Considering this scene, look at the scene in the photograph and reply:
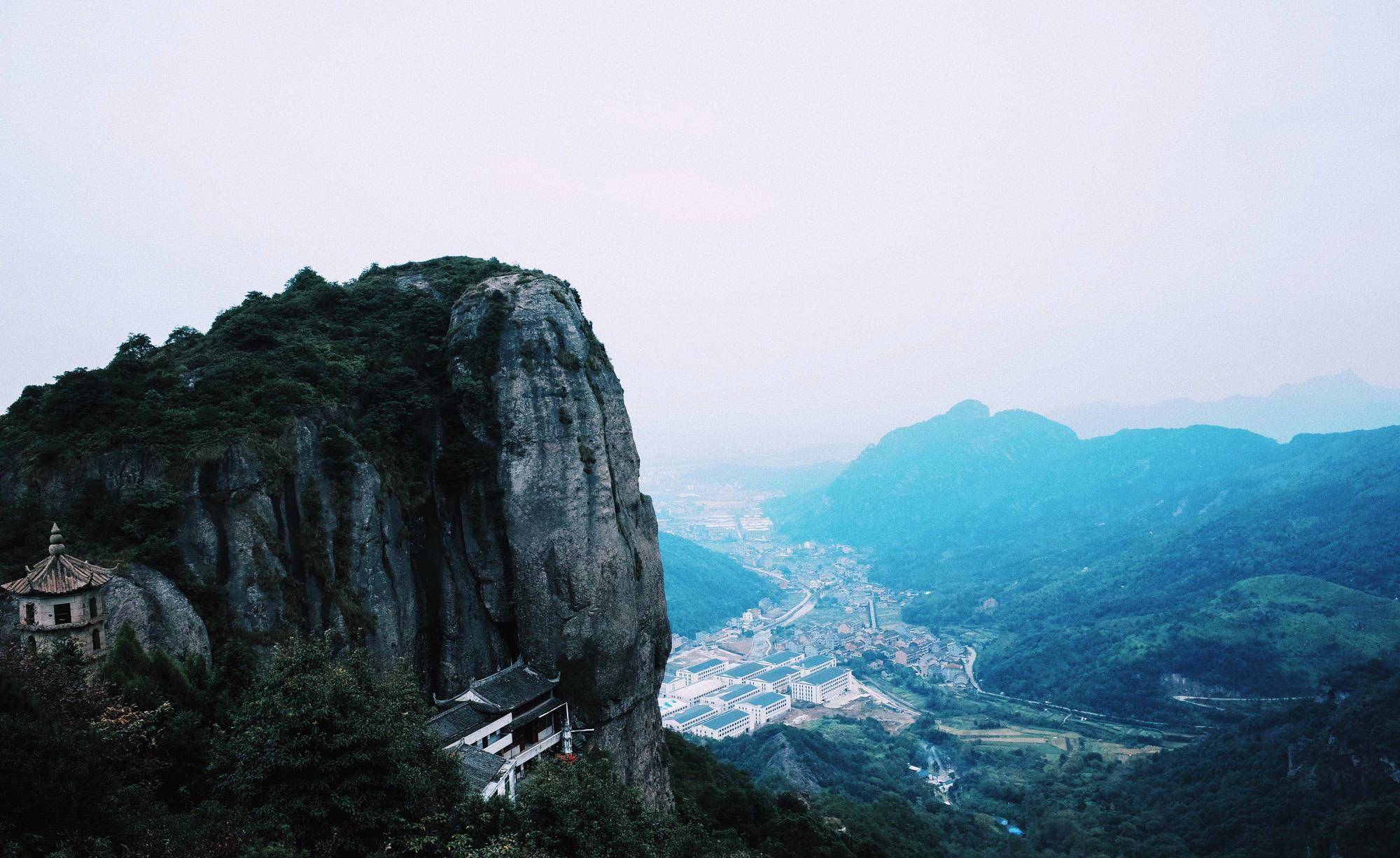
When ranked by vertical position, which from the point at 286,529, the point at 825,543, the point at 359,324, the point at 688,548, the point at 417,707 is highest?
the point at 359,324

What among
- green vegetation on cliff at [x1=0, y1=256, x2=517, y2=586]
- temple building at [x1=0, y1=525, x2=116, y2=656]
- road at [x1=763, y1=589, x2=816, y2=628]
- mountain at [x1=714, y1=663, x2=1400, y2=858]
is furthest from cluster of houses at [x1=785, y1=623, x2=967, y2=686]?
temple building at [x1=0, y1=525, x2=116, y2=656]

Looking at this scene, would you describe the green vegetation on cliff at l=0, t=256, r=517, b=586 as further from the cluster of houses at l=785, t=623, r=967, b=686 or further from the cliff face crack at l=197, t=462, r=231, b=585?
the cluster of houses at l=785, t=623, r=967, b=686

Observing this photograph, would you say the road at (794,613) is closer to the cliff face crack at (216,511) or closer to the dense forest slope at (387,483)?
the dense forest slope at (387,483)

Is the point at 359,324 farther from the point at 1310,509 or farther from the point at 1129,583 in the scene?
the point at 1310,509

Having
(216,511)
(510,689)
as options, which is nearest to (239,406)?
(216,511)

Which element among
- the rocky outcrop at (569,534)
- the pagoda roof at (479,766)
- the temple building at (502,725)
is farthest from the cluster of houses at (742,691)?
the pagoda roof at (479,766)

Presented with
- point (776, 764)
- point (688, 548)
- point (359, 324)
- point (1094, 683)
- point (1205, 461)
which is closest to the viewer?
point (359, 324)

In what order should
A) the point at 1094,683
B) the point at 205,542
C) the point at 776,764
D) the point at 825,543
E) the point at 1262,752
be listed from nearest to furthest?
the point at 205,542 < the point at 1262,752 < the point at 776,764 < the point at 1094,683 < the point at 825,543

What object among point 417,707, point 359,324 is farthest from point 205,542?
point 359,324
